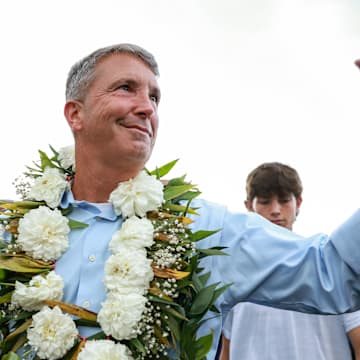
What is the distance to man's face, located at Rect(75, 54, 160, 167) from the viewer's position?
9.73 ft

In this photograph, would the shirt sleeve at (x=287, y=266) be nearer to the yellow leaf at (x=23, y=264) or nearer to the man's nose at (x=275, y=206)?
the yellow leaf at (x=23, y=264)

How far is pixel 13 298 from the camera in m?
2.70

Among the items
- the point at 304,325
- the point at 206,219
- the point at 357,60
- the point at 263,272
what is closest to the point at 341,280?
the point at 263,272

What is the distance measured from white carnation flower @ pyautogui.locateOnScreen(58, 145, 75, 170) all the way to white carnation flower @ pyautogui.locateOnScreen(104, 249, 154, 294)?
84cm

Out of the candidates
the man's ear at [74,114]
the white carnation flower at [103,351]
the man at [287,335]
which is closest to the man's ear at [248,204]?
the man at [287,335]

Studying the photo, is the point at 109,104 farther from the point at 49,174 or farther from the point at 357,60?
the point at 357,60

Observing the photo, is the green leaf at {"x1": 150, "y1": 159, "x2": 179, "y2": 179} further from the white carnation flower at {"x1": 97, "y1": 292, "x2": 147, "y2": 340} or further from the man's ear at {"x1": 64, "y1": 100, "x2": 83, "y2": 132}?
the white carnation flower at {"x1": 97, "y1": 292, "x2": 147, "y2": 340}

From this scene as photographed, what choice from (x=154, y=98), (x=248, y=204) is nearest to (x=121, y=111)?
(x=154, y=98)

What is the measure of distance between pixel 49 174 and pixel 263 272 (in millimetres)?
1206

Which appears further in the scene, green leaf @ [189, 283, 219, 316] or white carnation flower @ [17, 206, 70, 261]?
white carnation flower @ [17, 206, 70, 261]

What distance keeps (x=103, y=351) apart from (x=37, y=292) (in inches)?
15.8

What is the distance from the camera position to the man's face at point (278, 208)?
4.58 meters

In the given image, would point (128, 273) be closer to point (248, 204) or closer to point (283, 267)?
point (283, 267)

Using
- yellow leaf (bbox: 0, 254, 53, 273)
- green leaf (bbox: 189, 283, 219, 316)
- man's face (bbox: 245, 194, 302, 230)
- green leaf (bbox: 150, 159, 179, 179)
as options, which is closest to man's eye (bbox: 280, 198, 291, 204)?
man's face (bbox: 245, 194, 302, 230)
